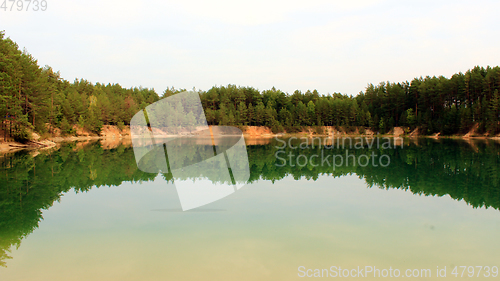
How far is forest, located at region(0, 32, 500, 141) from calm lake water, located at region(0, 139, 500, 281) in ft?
97.7

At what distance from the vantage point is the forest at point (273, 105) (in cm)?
3725

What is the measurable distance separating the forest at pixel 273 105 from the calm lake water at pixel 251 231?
29788mm

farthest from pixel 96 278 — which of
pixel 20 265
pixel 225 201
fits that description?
pixel 225 201

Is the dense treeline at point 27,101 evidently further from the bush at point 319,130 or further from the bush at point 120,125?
the bush at point 319,130

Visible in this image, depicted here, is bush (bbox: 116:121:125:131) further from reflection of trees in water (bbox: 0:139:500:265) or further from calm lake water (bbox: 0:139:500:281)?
calm lake water (bbox: 0:139:500:281)

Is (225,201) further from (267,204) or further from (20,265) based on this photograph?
(20,265)

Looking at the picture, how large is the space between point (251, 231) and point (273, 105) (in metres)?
108

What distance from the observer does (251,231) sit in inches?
282

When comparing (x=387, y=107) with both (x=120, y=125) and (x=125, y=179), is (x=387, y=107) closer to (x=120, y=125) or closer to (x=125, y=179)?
(x=120, y=125)

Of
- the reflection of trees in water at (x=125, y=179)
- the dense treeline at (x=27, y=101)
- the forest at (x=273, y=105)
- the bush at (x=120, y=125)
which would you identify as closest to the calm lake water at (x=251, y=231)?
the reflection of trees in water at (x=125, y=179)

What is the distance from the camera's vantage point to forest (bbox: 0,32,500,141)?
37250 mm

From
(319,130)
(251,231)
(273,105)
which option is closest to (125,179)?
(251,231)

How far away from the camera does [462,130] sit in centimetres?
6706

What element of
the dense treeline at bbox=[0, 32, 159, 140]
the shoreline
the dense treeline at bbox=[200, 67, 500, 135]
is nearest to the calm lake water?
the dense treeline at bbox=[0, 32, 159, 140]
